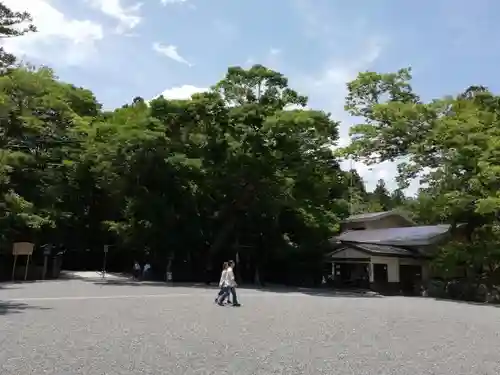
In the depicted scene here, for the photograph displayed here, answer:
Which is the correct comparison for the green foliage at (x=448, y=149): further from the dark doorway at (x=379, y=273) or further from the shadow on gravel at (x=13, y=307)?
the shadow on gravel at (x=13, y=307)

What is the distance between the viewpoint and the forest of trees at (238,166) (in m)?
23.3

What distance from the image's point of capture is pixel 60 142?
2702 cm

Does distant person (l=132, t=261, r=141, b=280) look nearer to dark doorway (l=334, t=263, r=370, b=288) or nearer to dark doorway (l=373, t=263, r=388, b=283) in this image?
dark doorway (l=334, t=263, r=370, b=288)

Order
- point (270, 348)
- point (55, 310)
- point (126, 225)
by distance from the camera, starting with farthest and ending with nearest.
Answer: point (126, 225) < point (55, 310) < point (270, 348)

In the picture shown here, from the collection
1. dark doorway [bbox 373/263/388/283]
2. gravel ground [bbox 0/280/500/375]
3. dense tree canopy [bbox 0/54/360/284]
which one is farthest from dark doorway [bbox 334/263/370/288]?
gravel ground [bbox 0/280/500/375]

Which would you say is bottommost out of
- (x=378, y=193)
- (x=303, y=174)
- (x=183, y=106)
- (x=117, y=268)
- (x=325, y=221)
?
(x=117, y=268)

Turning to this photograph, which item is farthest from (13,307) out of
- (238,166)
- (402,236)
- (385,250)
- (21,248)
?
(402,236)

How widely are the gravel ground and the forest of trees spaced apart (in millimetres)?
9966

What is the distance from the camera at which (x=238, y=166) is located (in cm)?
2597

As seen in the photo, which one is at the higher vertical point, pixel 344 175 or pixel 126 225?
pixel 344 175

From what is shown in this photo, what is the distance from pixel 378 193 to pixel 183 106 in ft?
188

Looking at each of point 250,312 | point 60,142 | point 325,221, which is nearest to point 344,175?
point 325,221

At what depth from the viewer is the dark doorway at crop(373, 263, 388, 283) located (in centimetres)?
2852

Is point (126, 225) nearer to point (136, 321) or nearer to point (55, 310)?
point (55, 310)
